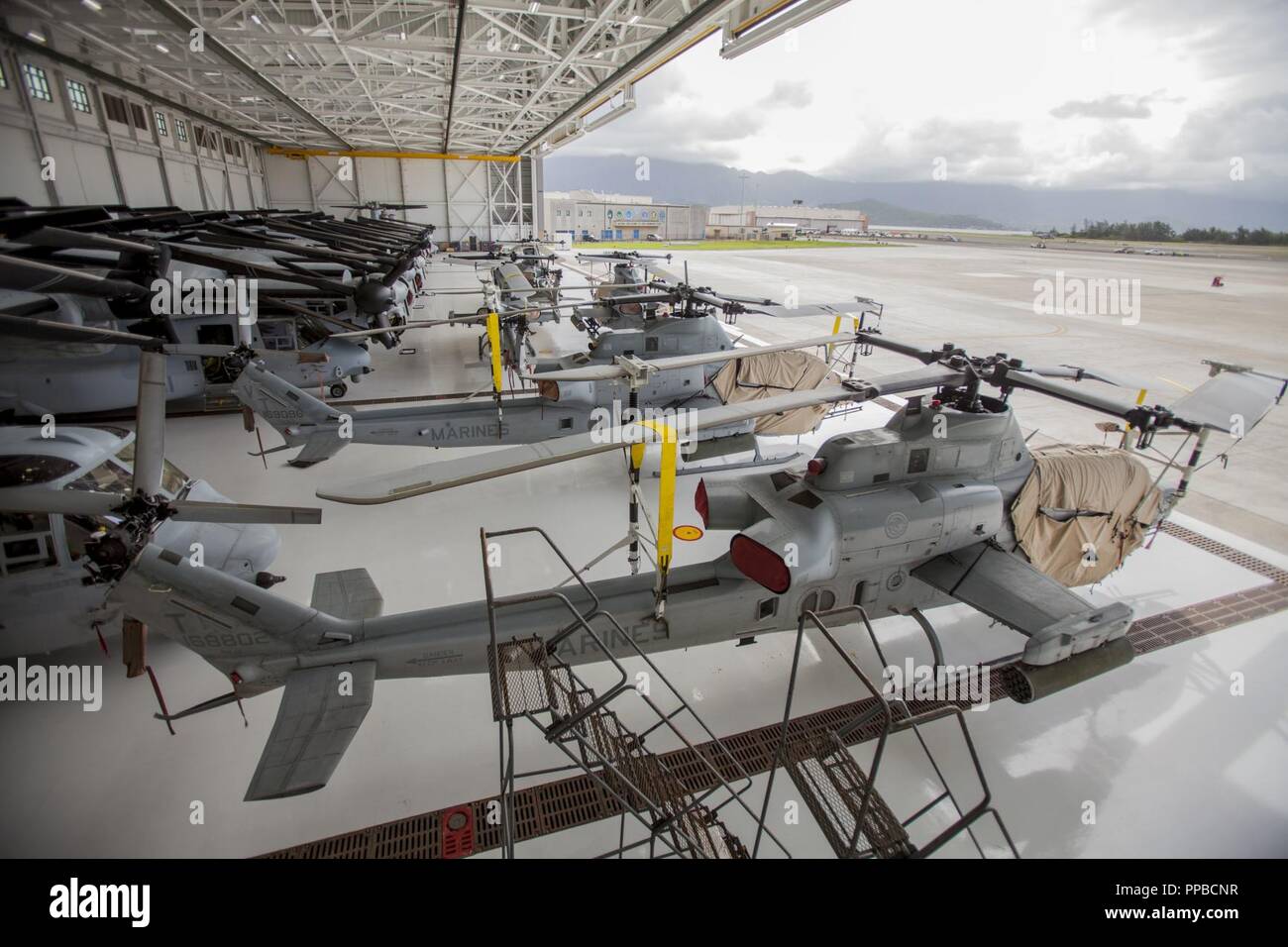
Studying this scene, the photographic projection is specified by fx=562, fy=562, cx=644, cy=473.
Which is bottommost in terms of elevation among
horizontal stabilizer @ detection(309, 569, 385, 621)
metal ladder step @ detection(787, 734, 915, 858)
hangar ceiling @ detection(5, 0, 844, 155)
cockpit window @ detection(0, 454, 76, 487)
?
metal ladder step @ detection(787, 734, 915, 858)

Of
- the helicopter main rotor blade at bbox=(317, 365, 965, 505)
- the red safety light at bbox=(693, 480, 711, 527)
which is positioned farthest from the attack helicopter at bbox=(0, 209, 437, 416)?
the red safety light at bbox=(693, 480, 711, 527)

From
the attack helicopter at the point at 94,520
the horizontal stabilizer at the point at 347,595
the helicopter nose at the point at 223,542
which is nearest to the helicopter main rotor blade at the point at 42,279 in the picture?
the attack helicopter at the point at 94,520

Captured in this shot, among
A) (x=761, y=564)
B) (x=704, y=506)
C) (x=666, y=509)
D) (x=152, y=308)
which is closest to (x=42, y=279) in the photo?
(x=152, y=308)

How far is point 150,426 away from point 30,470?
2.41 metres

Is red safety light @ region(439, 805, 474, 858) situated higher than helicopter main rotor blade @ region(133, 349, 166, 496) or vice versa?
helicopter main rotor blade @ region(133, 349, 166, 496)

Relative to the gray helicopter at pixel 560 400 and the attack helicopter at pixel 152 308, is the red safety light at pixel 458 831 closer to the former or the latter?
the gray helicopter at pixel 560 400

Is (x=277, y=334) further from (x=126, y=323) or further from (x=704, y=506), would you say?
(x=704, y=506)

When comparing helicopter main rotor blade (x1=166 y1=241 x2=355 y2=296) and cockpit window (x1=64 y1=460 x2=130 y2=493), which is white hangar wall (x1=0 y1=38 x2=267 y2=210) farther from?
cockpit window (x1=64 y1=460 x2=130 y2=493)

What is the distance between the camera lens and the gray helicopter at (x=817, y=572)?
435 centimetres

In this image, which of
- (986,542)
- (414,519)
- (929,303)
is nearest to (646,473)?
(414,519)

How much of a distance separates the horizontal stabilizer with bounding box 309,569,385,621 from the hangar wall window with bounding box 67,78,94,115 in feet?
79.2

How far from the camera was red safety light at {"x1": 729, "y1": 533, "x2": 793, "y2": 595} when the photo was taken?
484 cm
